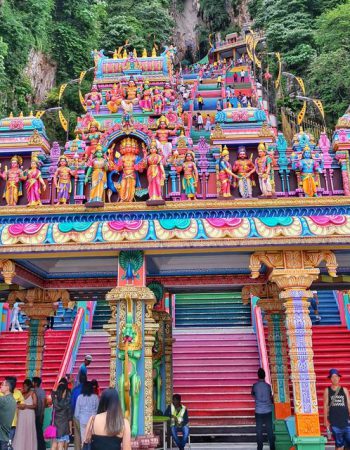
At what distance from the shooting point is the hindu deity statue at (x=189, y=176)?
7668 mm

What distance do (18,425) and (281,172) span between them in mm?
6085

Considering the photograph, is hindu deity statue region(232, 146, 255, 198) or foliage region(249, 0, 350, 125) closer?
hindu deity statue region(232, 146, 255, 198)

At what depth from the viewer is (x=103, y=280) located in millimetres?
9680

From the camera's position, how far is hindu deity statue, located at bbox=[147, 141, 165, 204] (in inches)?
291

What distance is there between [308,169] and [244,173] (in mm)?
1095

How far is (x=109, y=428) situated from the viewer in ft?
11.1

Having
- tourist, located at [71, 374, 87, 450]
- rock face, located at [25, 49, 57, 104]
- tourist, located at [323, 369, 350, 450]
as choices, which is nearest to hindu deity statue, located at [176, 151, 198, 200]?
tourist, located at [71, 374, 87, 450]

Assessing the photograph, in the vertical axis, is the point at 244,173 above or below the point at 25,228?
above

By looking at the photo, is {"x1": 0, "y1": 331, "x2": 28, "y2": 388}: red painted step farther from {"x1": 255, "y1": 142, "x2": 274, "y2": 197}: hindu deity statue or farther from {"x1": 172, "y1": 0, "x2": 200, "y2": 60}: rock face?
{"x1": 172, "y1": 0, "x2": 200, "y2": 60}: rock face

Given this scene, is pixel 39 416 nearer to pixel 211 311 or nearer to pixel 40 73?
pixel 211 311

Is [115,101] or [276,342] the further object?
[115,101]

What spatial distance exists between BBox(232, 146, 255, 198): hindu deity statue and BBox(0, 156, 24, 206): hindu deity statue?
152 inches

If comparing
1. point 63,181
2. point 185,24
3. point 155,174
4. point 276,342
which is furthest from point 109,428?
point 185,24

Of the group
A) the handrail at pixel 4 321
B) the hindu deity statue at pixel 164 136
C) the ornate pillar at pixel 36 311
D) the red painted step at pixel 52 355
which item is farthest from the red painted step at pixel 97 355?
the hindu deity statue at pixel 164 136
